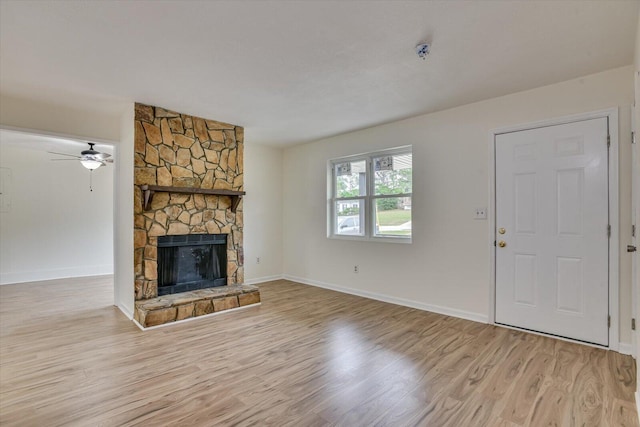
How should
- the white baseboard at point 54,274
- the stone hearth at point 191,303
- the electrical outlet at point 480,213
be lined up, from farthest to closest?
the white baseboard at point 54,274
the electrical outlet at point 480,213
the stone hearth at point 191,303

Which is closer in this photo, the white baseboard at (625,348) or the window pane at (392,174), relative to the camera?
the white baseboard at (625,348)

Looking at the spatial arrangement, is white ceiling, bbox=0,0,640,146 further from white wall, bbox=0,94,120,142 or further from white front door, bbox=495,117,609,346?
white front door, bbox=495,117,609,346

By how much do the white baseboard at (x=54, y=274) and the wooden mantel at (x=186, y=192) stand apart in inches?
163

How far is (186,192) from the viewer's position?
3.95 m

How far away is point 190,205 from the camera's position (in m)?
4.13

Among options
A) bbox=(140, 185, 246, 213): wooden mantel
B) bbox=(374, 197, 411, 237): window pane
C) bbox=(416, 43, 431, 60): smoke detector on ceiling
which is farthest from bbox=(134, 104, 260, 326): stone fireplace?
bbox=(416, 43, 431, 60): smoke detector on ceiling

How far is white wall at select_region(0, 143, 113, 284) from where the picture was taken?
5730 mm

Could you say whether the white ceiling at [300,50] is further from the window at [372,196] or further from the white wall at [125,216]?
the window at [372,196]

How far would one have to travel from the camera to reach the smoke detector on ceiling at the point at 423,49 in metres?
2.28

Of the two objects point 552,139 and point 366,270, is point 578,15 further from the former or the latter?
point 366,270

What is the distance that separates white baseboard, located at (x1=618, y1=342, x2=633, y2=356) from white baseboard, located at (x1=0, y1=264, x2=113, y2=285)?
8334mm

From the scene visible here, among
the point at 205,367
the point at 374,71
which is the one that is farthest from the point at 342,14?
the point at 205,367

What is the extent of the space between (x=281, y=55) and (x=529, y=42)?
1.91m

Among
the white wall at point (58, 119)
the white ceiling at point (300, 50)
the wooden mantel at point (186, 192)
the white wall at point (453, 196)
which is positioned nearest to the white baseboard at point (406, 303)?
the white wall at point (453, 196)
